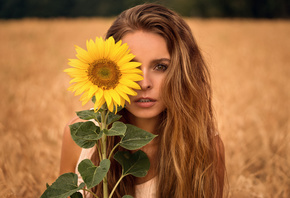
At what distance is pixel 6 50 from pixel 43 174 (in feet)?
21.5

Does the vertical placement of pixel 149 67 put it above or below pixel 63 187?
above

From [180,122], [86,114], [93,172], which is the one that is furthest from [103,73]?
[180,122]

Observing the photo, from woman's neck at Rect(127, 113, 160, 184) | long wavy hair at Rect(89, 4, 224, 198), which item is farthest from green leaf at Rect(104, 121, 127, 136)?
woman's neck at Rect(127, 113, 160, 184)

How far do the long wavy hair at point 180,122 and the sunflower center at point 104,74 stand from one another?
0.52 meters

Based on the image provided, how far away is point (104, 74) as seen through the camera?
1.11 m

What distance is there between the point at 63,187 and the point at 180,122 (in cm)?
72

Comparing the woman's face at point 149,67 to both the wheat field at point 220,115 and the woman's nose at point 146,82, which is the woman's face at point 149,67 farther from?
the wheat field at point 220,115

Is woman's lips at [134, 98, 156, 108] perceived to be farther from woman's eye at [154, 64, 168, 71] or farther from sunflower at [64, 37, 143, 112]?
sunflower at [64, 37, 143, 112]

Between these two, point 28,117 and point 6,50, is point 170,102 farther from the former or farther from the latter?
point 6,50

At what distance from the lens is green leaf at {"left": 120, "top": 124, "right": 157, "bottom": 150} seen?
1142 mm

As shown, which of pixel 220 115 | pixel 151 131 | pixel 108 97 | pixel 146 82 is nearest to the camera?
pixel 108 97

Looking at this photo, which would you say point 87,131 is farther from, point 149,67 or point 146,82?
point 149,67

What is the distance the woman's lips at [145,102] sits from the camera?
1.53 meters

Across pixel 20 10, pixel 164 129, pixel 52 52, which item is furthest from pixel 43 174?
pixel 20 10
